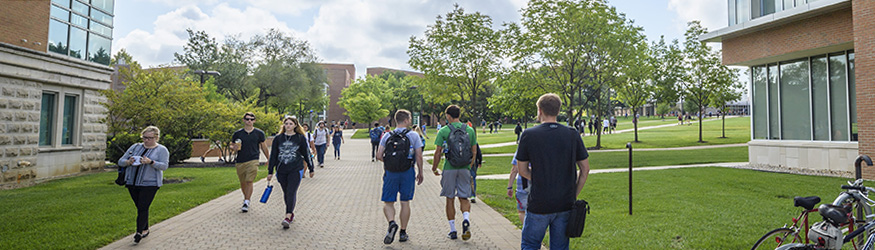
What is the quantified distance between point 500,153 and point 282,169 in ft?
64.5

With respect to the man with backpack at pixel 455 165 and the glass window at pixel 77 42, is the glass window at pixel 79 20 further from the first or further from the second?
the man with backpack at pixel 455 165

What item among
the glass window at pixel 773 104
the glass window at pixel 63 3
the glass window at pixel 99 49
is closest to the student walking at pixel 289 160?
the glass window at pixel 63 3

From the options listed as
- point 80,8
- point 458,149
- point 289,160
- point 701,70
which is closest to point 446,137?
point 458,149

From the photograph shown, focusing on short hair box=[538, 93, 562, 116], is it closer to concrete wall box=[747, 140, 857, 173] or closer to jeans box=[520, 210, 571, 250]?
jeans box=[520, 210, 571, 250]

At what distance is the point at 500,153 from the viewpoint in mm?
25953

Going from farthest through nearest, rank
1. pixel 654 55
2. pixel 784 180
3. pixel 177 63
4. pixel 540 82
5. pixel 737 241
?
pixel 177 63
pixel 654 55
pixel 540 82
pixel 784 180
pixel 737 241

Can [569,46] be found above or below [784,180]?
above

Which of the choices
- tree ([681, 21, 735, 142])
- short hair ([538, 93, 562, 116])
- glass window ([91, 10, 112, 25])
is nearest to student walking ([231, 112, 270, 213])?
short hair ([538, 93, 562, 116])

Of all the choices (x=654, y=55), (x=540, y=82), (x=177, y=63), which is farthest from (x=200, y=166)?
(x=177, y=63)

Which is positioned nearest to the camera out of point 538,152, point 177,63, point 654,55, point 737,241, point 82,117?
point 538,152

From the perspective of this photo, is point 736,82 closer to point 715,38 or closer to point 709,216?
point 715,38

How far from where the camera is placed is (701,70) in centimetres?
3109

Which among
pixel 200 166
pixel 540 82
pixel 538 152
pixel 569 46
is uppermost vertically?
pixel 569 46

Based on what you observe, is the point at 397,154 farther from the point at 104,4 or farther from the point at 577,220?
the point at 104,4
